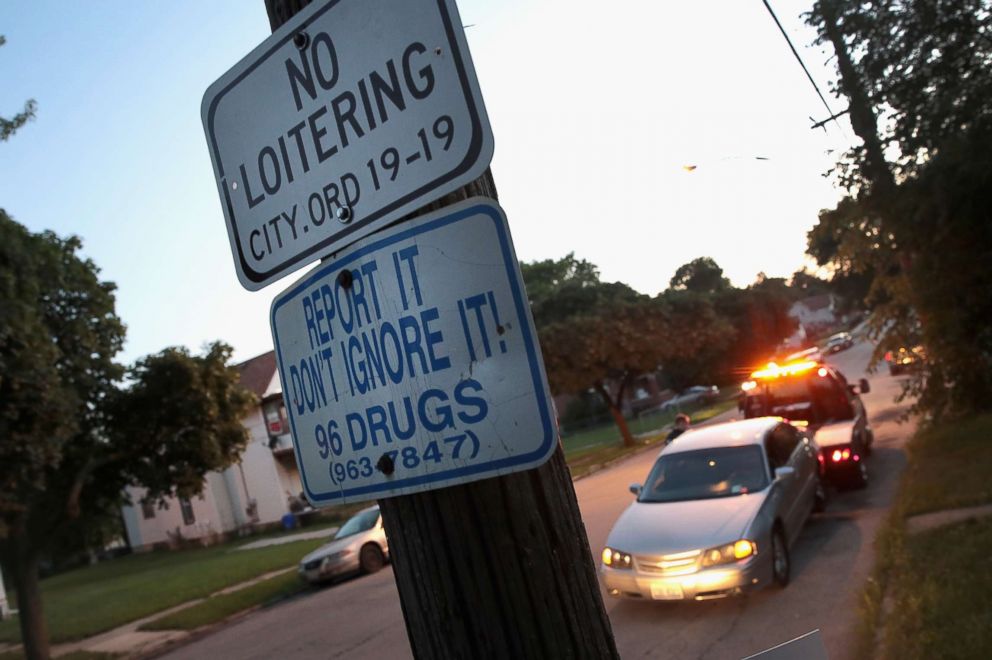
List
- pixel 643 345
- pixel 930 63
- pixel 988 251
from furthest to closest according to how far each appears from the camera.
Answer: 1. pixel 643 345
2. pixel 988 251
3. pixel 930 63

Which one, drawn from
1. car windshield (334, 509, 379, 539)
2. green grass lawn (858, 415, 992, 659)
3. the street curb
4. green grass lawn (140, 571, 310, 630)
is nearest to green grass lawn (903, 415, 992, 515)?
green grass lawn (858, 415, 992, 659)

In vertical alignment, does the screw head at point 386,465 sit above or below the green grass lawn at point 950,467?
above

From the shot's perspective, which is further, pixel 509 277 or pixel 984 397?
pixel 984 397

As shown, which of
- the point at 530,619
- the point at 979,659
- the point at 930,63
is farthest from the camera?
the point at 930,63

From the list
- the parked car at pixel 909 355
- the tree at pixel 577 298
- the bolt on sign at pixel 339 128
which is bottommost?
the parked car at pixel 909 355

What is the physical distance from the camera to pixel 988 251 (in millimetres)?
12875

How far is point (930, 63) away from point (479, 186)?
444 inches

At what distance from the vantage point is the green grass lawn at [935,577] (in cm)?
562

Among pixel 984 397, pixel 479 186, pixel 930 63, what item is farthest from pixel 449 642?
pixel 984 397

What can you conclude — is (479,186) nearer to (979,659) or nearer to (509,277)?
(509,277)

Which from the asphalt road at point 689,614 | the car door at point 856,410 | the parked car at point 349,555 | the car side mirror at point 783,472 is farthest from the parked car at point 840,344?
the car side mirror at point 783,472

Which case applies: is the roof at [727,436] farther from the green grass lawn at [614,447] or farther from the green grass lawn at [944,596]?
the green grass lawn at [614,447]

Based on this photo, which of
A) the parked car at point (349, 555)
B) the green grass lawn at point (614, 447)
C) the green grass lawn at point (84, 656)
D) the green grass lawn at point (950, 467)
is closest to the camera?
the green grass lawn at point (950, 467)

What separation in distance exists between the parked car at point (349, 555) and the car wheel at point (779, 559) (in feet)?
26.7
